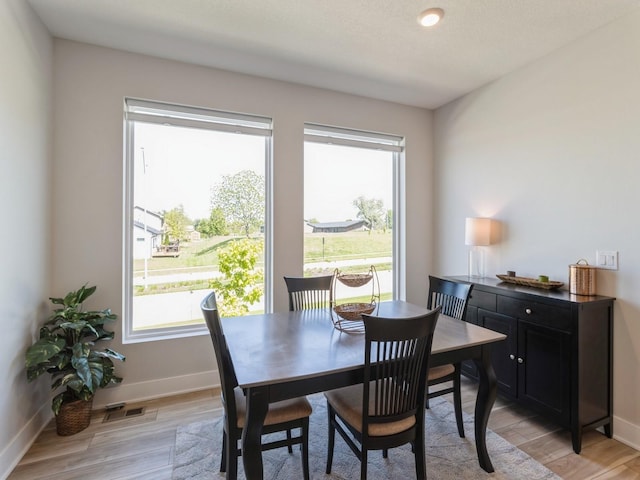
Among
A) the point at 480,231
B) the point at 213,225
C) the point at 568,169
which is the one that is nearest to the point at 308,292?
the point at 213,225

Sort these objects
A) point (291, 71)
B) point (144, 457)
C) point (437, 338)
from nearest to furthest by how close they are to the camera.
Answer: point (437, 338)
point (144, 457)
point (291, 71)

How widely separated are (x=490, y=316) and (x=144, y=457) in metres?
2.68

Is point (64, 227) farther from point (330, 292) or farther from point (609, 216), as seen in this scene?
point (609, 216)

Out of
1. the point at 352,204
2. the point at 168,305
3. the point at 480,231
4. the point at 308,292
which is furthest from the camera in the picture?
the point at 352,204

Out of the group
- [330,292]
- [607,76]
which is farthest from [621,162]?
[330,292]

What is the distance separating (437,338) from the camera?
5.98 ft

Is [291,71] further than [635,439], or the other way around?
[291,71]

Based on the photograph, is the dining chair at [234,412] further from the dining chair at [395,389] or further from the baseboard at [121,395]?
the baseboard at [121,395]

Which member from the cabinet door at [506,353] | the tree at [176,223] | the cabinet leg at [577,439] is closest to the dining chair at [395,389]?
the cabinet leg at [577,439]

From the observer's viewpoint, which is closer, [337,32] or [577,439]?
[577,439]

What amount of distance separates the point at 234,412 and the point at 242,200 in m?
2.02

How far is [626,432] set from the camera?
2.13 meters

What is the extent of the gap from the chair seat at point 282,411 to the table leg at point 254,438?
0.68ft

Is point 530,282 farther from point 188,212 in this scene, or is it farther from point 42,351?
point 42,351
